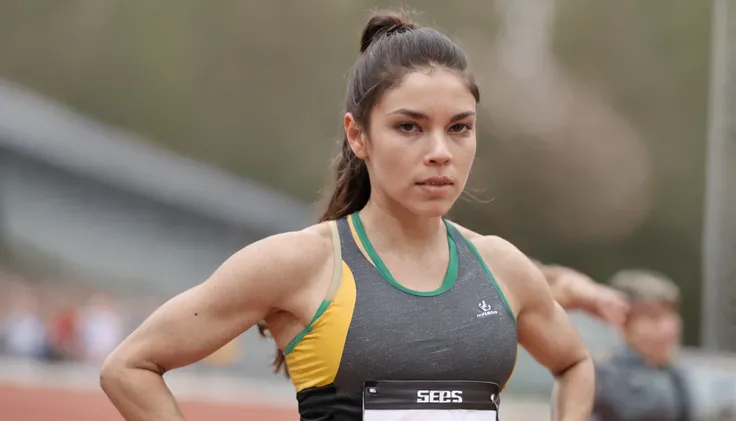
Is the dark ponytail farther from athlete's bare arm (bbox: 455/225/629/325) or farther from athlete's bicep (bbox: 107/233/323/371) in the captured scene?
athlete's bare arm (bbox: 455/225/629/325)

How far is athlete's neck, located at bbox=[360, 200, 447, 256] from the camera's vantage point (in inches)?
102

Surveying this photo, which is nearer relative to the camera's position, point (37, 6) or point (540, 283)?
point (540, 283)

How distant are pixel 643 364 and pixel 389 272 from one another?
345 centimetres

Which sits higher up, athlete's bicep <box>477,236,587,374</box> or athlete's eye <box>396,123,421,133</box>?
athlete's eye <box>396,123,421,133</box>

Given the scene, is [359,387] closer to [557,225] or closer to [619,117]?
[557,225]

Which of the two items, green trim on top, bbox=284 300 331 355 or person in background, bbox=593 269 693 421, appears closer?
green trim on top, bbox=284 300 331 355

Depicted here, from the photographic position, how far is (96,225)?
2402 cm

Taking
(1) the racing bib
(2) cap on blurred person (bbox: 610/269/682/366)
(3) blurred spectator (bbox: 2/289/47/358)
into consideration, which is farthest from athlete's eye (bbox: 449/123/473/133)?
(3) blurred spectator (bbox: 2/289/47/358)

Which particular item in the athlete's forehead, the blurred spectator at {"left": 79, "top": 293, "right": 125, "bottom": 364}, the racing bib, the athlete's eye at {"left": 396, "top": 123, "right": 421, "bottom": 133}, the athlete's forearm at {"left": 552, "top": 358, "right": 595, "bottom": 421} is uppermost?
the blurred spectator at {"left": 79, "top": 293, "right": 125, "bottom": 364}

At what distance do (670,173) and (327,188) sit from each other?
2342cm

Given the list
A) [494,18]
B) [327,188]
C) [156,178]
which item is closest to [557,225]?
[494,18]

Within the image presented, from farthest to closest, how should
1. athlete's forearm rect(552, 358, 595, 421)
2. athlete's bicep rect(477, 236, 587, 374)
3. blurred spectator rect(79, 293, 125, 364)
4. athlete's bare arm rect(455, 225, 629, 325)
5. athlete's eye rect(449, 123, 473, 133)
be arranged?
blurred spectator rect(79, 293, 125, 364)
athlete's bare arm rect(455, 225, 629, 325)
athlete's forearm rect(552, 358, 595, 421)
athlete's bicep rect(477, 236, 587, 374)
athlete's eye rect(449, 123, 473, 133)

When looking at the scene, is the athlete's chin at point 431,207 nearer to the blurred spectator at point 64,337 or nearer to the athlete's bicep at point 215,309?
the athlete's bicep at point 215,309

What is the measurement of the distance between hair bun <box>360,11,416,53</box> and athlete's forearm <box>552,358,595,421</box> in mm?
959
